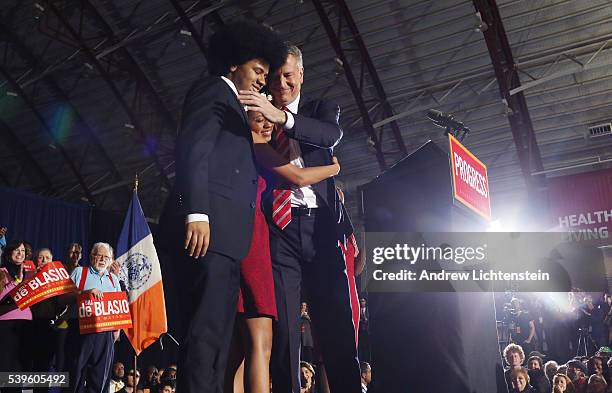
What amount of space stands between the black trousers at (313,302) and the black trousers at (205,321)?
0.28 m

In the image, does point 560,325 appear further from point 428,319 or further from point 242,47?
point 242,47

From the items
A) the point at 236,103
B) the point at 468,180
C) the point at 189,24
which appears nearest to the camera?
the point at 236,103

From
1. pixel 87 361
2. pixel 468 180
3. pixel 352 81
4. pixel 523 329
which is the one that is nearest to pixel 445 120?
pixel 468 180

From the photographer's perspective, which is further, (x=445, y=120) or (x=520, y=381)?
(x=520, y=381)

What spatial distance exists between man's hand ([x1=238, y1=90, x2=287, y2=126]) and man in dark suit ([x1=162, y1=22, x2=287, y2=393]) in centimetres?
3

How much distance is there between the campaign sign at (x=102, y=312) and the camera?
189 inches

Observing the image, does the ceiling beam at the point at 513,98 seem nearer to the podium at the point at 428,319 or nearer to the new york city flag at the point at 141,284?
the new york city flag at the point at 141,284

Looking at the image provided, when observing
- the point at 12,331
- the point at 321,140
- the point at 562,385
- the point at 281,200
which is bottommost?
the point at 562,385

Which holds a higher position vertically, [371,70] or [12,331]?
[371,70]

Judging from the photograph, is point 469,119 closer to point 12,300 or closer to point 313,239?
point 12,300

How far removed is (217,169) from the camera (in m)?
1.85

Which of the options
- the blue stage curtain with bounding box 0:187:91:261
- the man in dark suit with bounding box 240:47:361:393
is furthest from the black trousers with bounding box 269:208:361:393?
the blue stage curtain with bounding box 0:187:91:261

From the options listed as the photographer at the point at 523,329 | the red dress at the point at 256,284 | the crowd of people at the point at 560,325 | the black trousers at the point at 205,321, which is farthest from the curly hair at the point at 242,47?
the photographer at the point at 523,329

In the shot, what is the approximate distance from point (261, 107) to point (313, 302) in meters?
0.67
